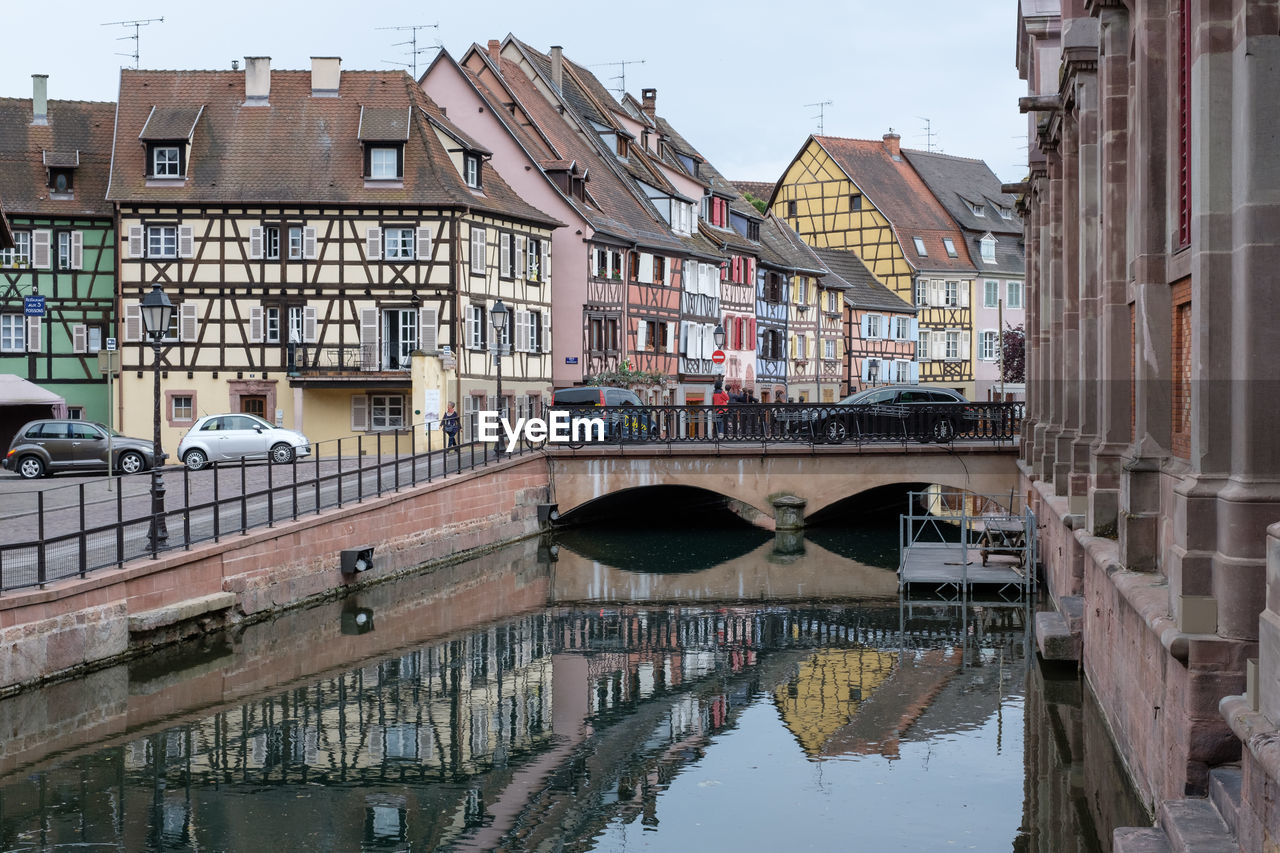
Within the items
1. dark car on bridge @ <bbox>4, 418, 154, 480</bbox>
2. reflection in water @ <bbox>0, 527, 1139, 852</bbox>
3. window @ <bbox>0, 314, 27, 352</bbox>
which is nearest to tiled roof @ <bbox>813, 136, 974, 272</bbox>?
window @ <bbox>0, 314, 27, 352</bbox>

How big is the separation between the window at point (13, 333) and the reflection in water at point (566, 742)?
26.3 m

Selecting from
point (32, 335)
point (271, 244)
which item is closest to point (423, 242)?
point (271, 244)

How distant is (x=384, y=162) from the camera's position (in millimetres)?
46250

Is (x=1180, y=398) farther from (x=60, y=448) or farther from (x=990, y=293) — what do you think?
(x=990, y=293)

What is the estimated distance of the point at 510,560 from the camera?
33.6 meters

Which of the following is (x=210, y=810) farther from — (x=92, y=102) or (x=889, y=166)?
(x=889, y=166)

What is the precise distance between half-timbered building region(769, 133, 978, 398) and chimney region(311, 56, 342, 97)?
36051 millimetres

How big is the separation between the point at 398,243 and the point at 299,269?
288cm

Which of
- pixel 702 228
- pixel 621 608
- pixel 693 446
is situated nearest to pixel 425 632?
pixel 621 608

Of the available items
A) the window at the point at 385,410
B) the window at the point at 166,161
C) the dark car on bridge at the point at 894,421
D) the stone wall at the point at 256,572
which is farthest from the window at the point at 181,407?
the dark car on bridge at the point at 894,421

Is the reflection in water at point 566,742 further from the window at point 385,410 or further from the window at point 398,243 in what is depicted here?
the window at point 398,243

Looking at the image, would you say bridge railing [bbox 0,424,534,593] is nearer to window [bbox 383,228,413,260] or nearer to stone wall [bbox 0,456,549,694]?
stone wall [bbox 0,456,549,694]

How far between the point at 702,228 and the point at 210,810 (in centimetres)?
5276

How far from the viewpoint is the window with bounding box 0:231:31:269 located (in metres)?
47.7
